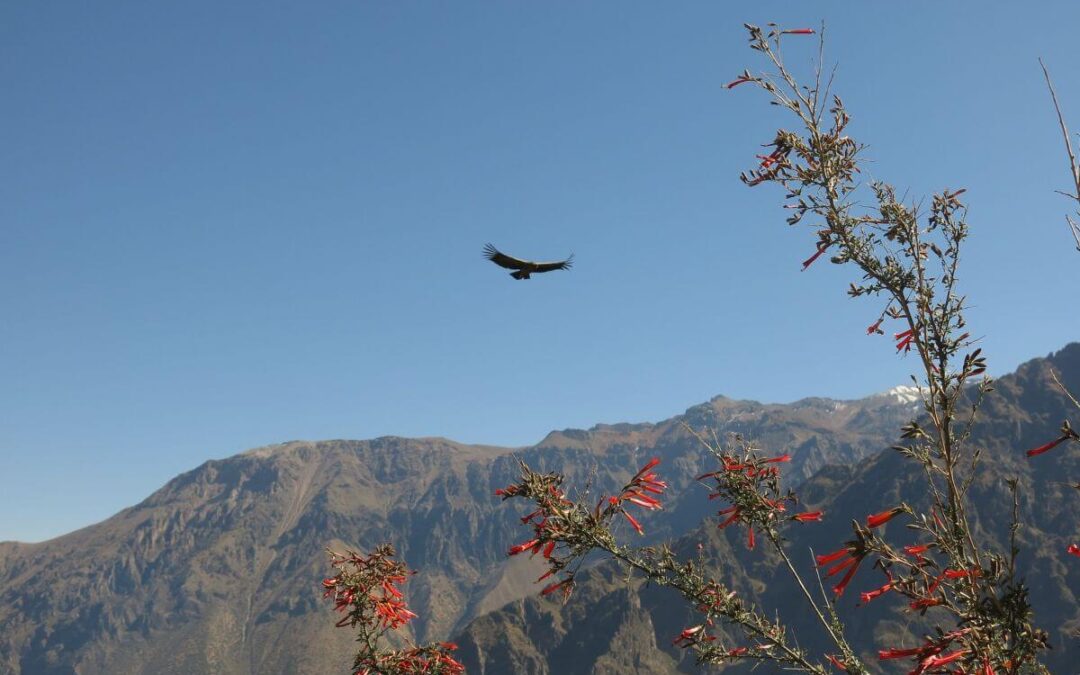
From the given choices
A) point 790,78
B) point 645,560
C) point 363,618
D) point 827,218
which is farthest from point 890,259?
point 363,618

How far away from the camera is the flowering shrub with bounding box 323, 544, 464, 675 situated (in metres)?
12.9

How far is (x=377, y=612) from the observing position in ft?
42.6

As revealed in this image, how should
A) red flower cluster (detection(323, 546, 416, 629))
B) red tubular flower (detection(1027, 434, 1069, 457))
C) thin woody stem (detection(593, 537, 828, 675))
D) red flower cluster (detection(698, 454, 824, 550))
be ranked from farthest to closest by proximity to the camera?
red flower cluster (detection(323, 546, 416, 629)), red flower cluster (detection(698, 454, 824, 550)), thin woody stem (detection(593, 537, 828, 675)), red tubular flower (detection(1027, 434, 1069, 457))

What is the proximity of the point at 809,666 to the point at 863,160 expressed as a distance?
586 centimetres

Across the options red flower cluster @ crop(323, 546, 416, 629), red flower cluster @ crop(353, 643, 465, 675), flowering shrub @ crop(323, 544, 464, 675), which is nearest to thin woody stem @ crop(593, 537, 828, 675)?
red flower cluster @ crop(323, 546, 416, 629)

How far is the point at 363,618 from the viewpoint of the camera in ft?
42.4

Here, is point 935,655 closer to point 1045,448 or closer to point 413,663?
point 1045,448

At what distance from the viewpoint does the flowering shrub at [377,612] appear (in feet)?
42.4

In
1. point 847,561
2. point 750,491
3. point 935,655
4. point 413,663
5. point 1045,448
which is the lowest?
point 413,663

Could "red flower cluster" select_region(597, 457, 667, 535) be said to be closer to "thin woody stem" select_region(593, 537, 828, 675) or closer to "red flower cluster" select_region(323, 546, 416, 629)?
"thin woody stem" select_region(593, 537, 828, 675)

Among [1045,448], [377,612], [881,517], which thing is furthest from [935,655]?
[377,612]

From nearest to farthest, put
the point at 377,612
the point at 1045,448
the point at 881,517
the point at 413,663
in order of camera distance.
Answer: the point at 1045,448, the point at 881,517, the point at 377,612, the point at 413,663

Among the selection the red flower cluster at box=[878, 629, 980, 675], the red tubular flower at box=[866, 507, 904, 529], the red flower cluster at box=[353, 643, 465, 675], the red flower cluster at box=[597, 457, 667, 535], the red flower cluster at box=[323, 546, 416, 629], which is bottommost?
the red flower cluster at box=[353, 643, 465, 675]

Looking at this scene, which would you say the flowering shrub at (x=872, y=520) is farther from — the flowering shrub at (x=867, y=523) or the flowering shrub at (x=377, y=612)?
the flowering shrub at (x=377, y=612)
